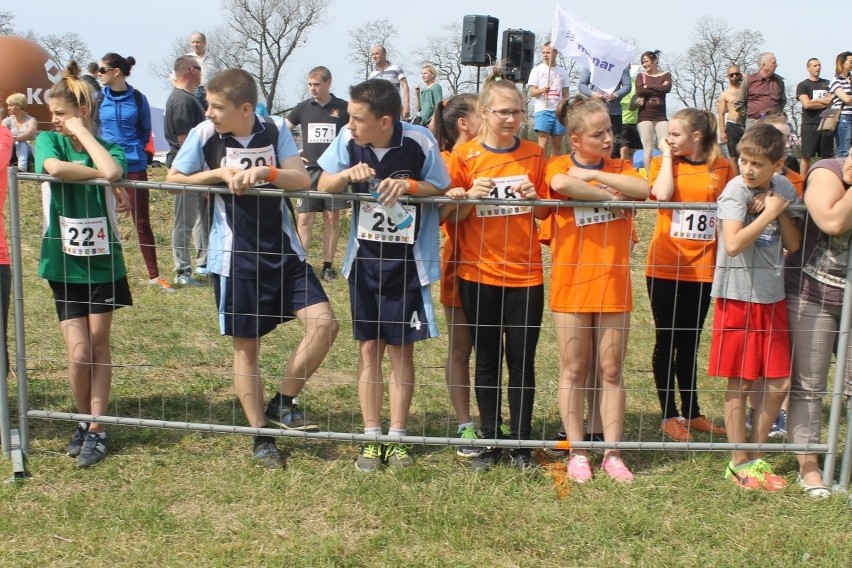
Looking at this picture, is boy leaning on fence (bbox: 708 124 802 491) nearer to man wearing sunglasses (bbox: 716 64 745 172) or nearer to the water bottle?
the water bottle

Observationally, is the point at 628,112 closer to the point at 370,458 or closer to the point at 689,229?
the point at 689,229

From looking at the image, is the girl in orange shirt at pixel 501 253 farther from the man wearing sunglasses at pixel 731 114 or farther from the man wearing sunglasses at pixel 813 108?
the man wearing sunglasses at pixel 813 108

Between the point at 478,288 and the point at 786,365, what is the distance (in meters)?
1.45

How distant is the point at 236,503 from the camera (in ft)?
12.5

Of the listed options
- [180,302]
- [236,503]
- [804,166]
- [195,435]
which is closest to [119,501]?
[236,503]

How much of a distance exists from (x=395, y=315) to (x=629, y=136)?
9.70 metres

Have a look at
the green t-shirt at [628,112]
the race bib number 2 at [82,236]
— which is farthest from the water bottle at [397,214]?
the green t-shirt at [628,112]

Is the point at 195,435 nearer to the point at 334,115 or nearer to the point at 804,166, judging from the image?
the point at 334,115

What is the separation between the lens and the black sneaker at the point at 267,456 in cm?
416

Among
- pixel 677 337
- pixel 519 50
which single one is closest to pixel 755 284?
pixel 677 337

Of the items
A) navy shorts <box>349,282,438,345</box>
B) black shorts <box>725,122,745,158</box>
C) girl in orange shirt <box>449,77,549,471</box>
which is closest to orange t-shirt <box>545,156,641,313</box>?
girl in orange shirt <box>449,77,549,471</box>

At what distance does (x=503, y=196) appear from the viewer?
13.4 feet

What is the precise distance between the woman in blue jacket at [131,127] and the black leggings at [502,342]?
15.7ft

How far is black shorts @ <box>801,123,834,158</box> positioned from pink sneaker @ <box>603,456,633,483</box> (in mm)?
9785
